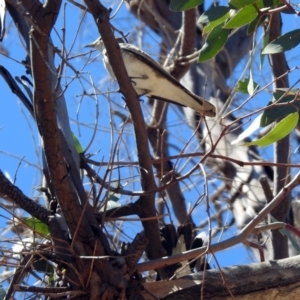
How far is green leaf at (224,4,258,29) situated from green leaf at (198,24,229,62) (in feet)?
0.36

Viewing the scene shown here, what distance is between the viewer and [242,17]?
1.83m

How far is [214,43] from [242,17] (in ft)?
0.46

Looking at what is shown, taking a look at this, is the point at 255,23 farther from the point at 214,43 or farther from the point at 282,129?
the point at 282,129

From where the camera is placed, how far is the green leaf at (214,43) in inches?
76.5

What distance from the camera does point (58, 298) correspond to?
169 centimetres

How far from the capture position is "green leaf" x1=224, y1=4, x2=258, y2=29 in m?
1.83

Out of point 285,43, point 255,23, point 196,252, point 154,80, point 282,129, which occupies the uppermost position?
point 154,80

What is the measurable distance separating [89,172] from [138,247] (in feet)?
1.45

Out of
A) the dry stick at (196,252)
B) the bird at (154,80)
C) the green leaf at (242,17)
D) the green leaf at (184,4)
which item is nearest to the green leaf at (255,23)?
the green leaf at (242,17)

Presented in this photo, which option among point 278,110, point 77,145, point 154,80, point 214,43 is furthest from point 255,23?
point 154,80

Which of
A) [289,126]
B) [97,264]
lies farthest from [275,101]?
[97,264]

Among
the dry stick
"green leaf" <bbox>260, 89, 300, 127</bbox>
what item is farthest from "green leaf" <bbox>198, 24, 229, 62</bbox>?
the dry stick

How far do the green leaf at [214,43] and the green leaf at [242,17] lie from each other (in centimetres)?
11

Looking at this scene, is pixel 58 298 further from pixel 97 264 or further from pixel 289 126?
pixel 289 126
